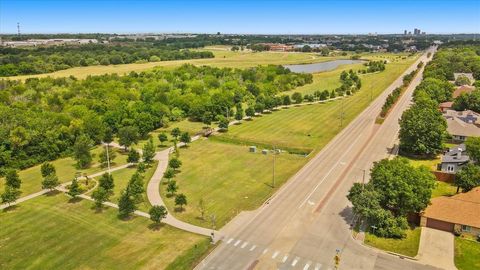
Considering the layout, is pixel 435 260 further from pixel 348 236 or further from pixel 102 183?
pixel 102 183

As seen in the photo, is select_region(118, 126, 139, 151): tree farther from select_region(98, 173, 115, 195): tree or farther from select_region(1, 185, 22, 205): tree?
select_region(1, 185, 22, 205): tree

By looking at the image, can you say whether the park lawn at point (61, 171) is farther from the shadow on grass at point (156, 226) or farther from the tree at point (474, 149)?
the tree at point (474, 149)

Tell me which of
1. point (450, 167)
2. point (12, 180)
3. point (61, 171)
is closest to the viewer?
point (12, 180)

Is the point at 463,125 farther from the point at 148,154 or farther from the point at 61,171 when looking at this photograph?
the point at 61,171

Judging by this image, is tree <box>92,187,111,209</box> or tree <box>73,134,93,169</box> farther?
tree <box>73,134,93,169</box>

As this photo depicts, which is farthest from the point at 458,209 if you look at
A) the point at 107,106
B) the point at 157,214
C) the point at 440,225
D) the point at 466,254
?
the point at 107,106

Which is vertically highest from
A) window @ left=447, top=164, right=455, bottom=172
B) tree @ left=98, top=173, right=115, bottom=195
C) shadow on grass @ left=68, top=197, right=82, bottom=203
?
window @ left=447, top=164, right=455, bottom=172

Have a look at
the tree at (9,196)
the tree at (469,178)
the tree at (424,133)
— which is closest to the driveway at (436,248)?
the tree at (469,178)

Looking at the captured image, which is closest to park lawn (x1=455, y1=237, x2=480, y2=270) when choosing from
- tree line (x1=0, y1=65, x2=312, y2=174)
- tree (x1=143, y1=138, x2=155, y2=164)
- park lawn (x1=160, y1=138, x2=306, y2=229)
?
park lawn (x1=160, y1=138, x2=306, y2=229)
